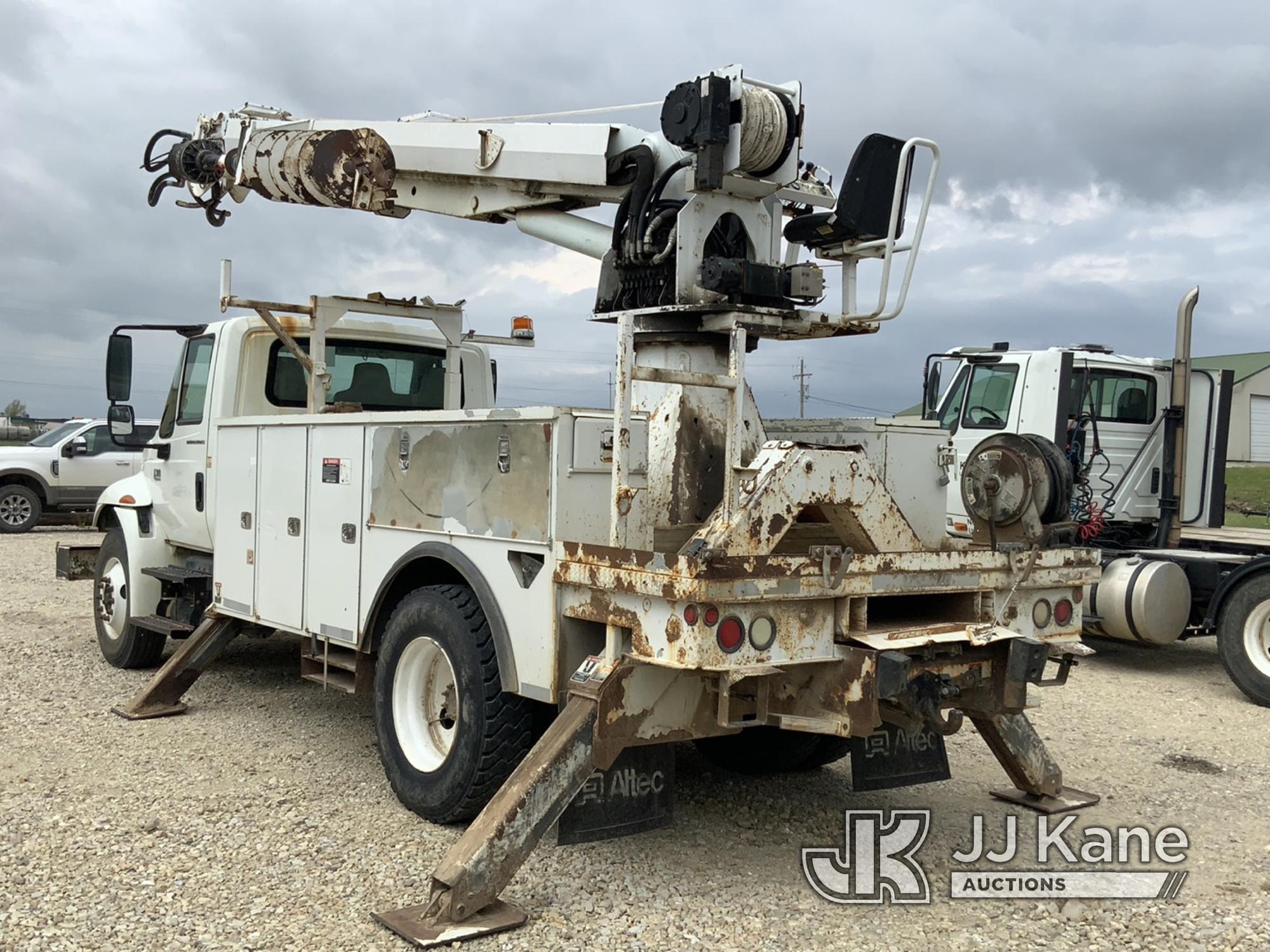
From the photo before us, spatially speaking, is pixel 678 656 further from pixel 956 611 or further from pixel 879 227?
pixel 879 227

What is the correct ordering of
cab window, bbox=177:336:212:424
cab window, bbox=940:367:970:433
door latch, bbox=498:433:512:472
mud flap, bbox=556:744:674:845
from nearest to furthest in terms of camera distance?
mud flap, bbox=556:744:674:845, door latch, bbox=498:433:512:472, cab window, bbox=177:336:212:424, cab window, bbox=940:367:970:433

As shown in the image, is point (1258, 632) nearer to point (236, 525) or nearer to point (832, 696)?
point (832, 696)

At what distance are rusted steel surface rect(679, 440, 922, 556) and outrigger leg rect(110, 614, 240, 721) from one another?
3.97m

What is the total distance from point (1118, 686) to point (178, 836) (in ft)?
22.6

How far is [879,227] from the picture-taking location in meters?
5.28

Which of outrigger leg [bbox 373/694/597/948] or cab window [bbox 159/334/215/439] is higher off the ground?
cab window [bbox 159/334/215/439]

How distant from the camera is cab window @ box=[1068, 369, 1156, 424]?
10.4 meters

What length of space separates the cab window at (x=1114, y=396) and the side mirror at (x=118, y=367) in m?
7.39

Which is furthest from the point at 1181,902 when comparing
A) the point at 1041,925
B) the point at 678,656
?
the point at 678,656

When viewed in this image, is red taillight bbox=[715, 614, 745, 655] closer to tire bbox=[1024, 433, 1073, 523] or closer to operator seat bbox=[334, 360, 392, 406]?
tire bbox=[1024, 433, 1073, 523]

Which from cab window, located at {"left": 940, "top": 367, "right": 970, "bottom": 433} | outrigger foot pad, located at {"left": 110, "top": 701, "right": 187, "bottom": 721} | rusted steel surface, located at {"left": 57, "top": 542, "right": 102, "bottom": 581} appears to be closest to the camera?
outrigger foot pad, located at {"left": 110, "top": 701, "right": 187, "bottom": 721}

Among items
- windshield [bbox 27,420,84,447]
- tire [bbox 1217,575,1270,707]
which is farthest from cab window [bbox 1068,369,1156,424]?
windshield [bbox 27,420,84,447]

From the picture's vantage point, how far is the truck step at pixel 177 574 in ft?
25.4

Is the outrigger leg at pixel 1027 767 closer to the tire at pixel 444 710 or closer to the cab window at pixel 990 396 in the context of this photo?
the tire at pixel 444 710
